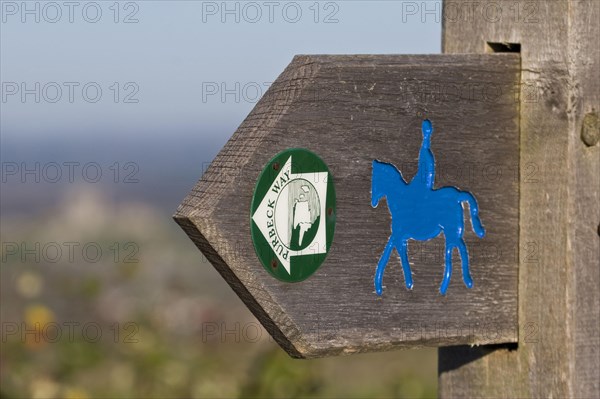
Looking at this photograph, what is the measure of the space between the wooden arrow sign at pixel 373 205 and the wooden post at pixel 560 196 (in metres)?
0.03

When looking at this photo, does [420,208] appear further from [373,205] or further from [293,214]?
[293,214]

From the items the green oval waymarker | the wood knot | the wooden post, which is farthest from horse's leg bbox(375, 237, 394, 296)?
the wood knot

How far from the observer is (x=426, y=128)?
1822 millimetres

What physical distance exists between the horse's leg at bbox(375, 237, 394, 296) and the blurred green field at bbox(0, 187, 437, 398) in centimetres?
134

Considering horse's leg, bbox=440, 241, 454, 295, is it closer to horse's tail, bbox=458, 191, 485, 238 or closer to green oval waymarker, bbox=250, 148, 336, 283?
horse's tail, bbox=458, 191, 485, 238

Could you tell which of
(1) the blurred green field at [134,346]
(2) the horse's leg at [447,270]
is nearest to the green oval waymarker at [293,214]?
(2) the horse's leg at [447,270]

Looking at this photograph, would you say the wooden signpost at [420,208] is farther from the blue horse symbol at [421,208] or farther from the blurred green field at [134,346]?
the blurred green field at [134,346]

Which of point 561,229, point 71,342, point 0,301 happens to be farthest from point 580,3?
point 0,301

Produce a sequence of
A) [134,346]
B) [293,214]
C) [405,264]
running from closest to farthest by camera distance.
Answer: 1. [293,214]
2. [405,264]
3. [134,346]

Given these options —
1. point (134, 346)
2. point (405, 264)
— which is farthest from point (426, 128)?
point (134, 346)

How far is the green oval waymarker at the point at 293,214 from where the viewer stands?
166cm

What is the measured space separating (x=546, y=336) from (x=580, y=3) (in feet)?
2.03

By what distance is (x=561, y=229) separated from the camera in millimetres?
1892

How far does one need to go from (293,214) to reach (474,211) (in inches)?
14.7
